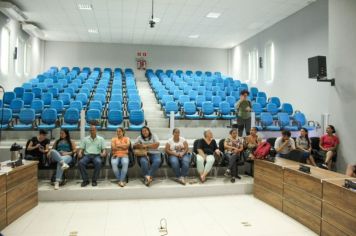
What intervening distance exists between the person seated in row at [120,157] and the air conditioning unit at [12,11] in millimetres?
5420

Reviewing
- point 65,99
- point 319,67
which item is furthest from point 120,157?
point 319,67

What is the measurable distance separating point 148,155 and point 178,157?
522 millimetres

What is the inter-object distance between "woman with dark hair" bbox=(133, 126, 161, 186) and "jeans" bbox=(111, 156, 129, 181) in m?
0.27

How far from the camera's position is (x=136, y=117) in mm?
7230

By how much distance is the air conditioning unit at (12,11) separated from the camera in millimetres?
8000

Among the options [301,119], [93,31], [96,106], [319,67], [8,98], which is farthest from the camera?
[93,31]

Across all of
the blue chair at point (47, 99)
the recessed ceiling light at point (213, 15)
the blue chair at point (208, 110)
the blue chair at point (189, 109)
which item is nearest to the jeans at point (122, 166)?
the blue chair at point (189, 109)

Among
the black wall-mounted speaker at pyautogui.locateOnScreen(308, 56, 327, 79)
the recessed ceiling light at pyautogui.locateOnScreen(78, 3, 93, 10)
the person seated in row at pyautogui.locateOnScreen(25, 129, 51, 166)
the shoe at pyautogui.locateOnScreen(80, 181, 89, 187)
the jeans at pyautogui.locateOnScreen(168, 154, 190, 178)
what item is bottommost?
the shoe at pyautogui.locateOnScreen(80, 181, 89, 187)

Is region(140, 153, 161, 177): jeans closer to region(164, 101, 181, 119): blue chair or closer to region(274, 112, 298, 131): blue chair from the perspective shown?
region(164, 101, 181, 119): blue chair

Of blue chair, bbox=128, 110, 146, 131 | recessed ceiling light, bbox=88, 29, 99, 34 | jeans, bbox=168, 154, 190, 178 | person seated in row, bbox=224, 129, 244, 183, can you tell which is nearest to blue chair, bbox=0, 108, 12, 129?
blue chair, bbox=128, 110, 146, 131

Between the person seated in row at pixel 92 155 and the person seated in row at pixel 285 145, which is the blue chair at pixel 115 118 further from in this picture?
the person seated in row at pixel 285 145

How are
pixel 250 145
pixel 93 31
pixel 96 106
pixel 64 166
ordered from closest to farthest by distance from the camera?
pixel 64 166
pixel 250 145
pixel 96 106
pixel 93 31

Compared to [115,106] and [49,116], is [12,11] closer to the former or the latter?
[49,116]

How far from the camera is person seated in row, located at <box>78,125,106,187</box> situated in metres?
5.04
